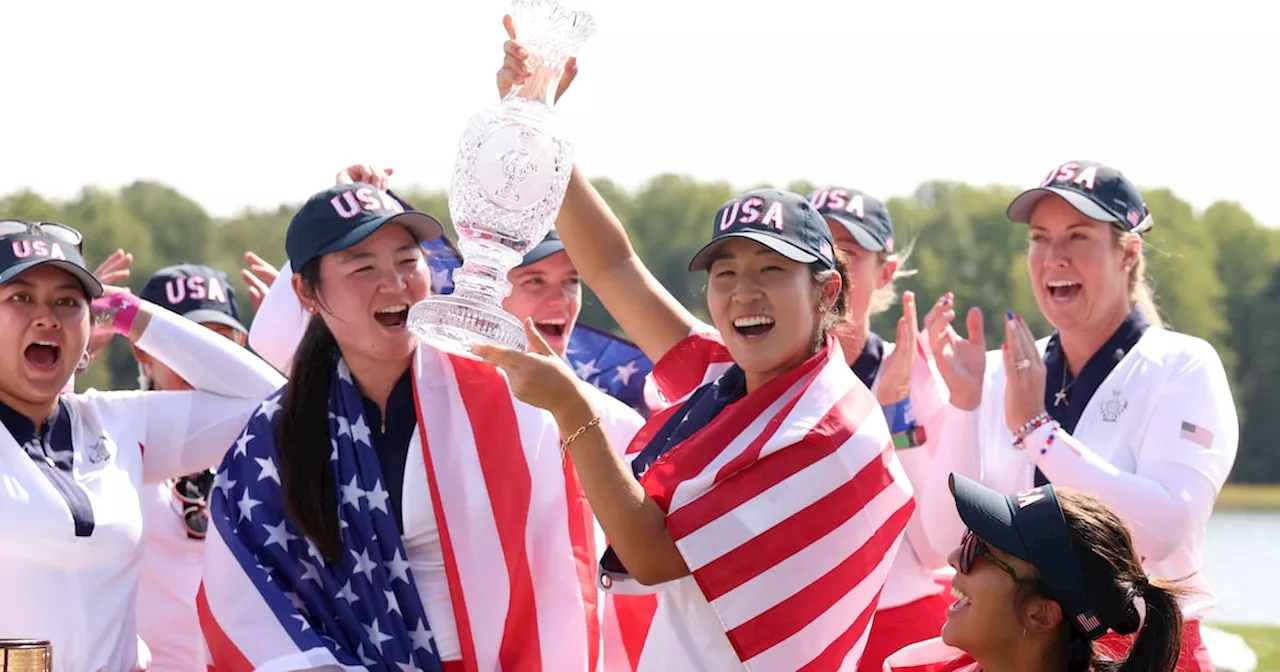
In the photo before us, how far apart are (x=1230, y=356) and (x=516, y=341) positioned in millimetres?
64637

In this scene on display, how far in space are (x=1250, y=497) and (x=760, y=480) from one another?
59.8 meters

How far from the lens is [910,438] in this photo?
242 inches

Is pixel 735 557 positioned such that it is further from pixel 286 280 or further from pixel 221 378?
pixel 286 280

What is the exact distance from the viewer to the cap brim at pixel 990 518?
389cm

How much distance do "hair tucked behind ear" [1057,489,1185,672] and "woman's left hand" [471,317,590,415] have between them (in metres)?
1.23

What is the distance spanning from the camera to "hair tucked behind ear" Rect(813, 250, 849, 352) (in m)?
4.56

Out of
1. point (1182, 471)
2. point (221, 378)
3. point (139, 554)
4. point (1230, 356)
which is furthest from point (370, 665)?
point (1230, 356)

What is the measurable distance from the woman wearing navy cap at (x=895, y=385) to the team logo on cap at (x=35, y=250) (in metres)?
2.49

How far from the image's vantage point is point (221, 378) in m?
5.72

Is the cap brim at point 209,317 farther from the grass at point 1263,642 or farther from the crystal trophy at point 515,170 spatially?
the grass at point 1263,642

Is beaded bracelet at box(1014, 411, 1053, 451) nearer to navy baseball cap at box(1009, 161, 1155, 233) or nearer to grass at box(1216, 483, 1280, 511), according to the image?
navy baseball cap at box(1009, 161, 1155, 233)

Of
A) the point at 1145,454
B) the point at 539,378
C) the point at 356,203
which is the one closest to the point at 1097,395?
the point at 1145,454

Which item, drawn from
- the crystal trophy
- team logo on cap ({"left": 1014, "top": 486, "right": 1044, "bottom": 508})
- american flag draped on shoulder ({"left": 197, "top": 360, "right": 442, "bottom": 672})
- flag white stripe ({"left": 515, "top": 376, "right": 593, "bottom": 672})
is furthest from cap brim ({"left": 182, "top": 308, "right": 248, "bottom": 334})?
team logo on cap ({"left": 1014, "top": 486, "right": 1044, "bottom": 508})

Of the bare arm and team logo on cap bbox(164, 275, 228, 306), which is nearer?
the bare arm
